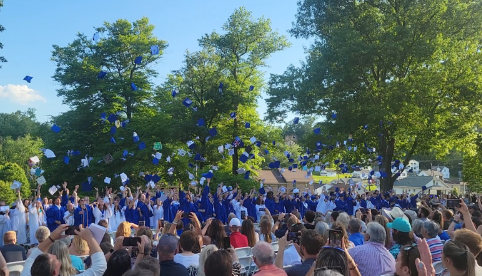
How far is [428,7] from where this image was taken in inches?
952

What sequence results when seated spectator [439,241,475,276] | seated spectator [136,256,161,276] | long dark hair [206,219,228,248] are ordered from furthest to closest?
long dark hair [206,219,228,248], seated spectator [439,241,475,276], seated spectator [136,256,161,276]

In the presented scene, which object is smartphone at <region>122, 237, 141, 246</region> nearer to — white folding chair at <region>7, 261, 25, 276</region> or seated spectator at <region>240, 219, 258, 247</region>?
white folding chair at <region>7, 261, 25, 276</region>

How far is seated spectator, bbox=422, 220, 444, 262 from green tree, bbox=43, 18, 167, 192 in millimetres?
26328

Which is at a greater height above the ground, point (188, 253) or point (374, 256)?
point (188, 253)

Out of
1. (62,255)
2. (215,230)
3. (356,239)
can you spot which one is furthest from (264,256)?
(356,239)

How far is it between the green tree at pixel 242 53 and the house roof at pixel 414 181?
34.9 metres

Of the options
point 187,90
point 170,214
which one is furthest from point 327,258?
point 187,90

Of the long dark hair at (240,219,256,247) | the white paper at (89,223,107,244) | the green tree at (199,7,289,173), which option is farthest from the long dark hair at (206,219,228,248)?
the green tree at (199,7,289,173)

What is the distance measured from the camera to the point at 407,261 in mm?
3521

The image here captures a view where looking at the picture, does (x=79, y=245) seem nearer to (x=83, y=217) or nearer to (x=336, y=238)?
(x=336, y=238)

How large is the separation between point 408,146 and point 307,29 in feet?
31.6

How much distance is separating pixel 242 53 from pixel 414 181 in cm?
3878

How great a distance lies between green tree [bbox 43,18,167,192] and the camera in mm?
31406

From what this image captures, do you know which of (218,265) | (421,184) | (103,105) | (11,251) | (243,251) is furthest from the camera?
(421,184)
